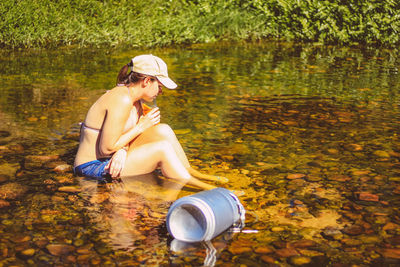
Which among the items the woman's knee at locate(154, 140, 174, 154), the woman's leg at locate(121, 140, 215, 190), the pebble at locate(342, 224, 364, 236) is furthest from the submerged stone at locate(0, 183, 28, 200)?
Result: the pebble at locate(342, 224, 364, 236)

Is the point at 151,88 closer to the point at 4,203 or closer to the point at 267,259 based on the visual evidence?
the point at 4,203

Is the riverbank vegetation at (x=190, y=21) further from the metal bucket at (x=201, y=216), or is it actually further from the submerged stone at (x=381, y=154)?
the metal bucket at (x=201, y=216)

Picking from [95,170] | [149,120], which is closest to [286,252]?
[149,120]

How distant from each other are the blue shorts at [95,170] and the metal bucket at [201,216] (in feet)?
3.67

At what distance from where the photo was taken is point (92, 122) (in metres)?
4.10

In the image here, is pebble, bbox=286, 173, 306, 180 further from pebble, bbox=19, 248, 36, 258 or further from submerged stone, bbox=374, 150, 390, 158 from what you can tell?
pebble, bbox=19, 248, 36, 258

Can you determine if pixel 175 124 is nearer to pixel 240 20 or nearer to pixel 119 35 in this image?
pixel 119 35

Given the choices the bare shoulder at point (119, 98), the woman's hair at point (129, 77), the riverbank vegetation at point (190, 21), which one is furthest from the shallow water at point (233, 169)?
the riverbank vegetation at point (190, 21)

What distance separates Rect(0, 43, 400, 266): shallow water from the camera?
10.4 feet

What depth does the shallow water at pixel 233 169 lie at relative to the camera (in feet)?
10.4

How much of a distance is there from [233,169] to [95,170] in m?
1.18

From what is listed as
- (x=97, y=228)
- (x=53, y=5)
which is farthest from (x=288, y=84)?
(x=53, y=5)

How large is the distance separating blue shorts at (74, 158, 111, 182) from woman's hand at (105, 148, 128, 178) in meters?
0.06

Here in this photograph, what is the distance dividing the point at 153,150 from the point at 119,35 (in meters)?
7.63
